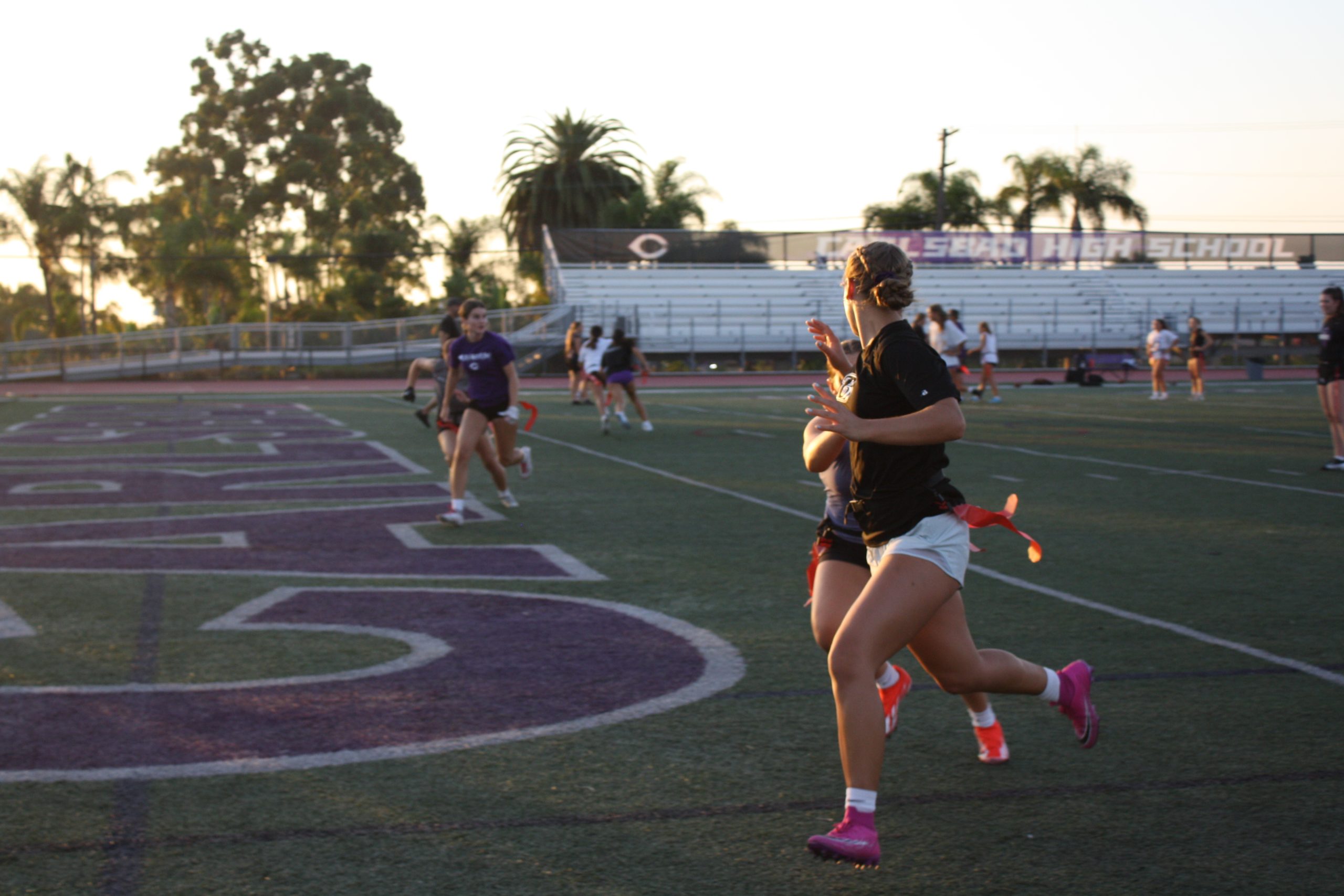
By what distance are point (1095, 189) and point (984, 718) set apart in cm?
6157

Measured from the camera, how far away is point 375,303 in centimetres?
6059

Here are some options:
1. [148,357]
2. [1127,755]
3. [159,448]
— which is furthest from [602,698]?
[148,357]

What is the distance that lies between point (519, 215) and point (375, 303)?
15280 mm

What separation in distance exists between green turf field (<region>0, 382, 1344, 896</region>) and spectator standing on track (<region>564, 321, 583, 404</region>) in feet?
57.4

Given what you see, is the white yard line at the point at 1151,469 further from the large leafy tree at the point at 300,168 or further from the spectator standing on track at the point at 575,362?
the large leafy tree at the point at 300,168

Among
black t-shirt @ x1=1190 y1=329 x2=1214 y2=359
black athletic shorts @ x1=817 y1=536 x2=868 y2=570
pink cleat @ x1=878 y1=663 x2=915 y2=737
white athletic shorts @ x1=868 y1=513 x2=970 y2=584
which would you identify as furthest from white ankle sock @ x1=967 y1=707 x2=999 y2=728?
black t-shirt @ x1=1190 y1=329 x2=1214 y2=359

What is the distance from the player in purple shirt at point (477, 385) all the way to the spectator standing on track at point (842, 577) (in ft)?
20.0

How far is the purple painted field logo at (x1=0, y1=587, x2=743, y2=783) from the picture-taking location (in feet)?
15.4

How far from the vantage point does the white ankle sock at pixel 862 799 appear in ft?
11.9

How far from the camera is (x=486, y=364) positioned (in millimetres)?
10547

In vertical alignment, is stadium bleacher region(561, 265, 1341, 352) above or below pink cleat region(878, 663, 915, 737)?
above

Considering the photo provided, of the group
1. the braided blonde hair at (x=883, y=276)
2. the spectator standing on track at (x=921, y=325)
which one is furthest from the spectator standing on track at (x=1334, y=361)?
the braided blonde hair at (x=883, y=276)

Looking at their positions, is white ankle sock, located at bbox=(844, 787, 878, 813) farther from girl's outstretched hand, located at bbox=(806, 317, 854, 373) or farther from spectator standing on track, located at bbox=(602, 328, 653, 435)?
spectator standing on track, located at bbox=(602, 328, 653, 435)

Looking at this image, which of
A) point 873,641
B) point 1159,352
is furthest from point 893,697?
point 1159,352
